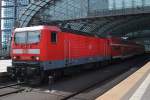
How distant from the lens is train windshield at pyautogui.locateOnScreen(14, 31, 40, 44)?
17241 mm

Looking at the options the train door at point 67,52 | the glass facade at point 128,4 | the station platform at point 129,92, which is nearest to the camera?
the station platform at point 129,92

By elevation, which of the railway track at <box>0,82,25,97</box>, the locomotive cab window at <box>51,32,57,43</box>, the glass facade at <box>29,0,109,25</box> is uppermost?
the glass facade at <box>29,0,109,25</box>

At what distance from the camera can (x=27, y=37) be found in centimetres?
1767

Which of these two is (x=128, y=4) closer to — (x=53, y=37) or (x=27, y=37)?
(x=53, y=37)

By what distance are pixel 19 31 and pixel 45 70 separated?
9.56 feet

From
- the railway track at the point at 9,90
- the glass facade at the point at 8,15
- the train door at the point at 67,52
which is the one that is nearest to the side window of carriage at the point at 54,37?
the train door at the point at 67,52

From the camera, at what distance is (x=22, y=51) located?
1766 cm

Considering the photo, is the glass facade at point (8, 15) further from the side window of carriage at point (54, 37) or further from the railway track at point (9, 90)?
the railway track at point (9, 90)

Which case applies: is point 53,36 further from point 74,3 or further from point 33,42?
point 74,3

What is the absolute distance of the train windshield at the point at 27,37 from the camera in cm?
1724

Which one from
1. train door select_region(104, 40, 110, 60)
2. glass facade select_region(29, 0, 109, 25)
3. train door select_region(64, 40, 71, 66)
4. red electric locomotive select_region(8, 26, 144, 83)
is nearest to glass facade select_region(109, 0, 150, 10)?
glass facade select_region(29, 0, 109, 25)

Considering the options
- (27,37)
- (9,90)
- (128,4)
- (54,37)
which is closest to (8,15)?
(128,4)

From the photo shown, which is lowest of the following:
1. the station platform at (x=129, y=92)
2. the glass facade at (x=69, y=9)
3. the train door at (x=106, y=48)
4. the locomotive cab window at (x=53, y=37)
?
the station platform at (x=129, y=92)

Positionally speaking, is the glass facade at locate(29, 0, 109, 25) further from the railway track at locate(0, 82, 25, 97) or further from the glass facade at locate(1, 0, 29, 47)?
the railway track at locate(0, 82, 25, 97)
